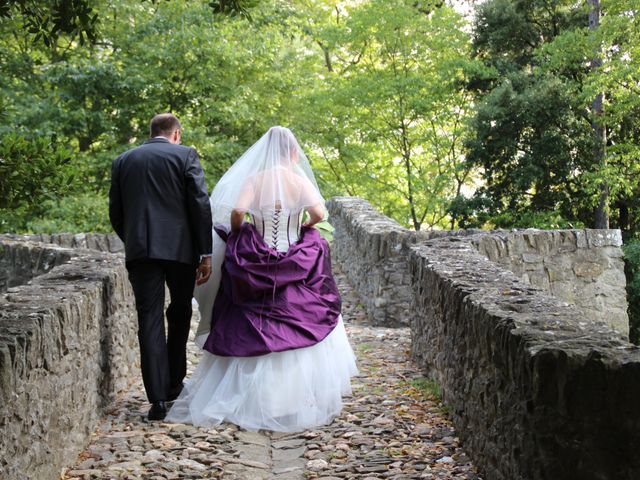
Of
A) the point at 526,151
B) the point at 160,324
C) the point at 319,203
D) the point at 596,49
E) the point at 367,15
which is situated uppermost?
the point at 367,15

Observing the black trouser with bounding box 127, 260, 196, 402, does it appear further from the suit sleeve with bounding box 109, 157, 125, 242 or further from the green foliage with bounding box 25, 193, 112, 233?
the green foliage with bounding box 25, 193, 112, 233

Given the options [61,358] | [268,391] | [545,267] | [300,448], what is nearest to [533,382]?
[300,448]

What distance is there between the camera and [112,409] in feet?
18.7


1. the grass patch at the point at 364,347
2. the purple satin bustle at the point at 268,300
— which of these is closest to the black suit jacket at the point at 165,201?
the purple satin bustle at the point at 268,300

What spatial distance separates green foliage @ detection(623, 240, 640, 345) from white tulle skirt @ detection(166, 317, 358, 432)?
11.7 metres

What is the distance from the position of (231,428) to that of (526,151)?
14.4m

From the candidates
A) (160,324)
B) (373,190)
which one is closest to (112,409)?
(160,324)

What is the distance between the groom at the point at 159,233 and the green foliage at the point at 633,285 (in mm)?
12425

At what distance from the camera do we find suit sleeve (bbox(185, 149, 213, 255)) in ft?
18.4

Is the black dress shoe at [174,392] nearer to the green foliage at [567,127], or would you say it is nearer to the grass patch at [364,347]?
the grass patch at [364,347]

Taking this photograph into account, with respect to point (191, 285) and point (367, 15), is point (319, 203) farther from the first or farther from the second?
point (367, 15)

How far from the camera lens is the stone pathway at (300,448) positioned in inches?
173

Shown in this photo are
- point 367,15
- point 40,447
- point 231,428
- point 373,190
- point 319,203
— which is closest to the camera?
point 40,447

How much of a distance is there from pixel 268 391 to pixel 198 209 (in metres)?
1.33
